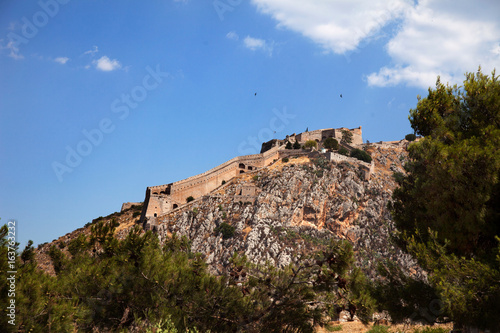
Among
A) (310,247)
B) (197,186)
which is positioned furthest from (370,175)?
(197,186)

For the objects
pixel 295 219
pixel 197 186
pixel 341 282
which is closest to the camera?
pixel 341 282

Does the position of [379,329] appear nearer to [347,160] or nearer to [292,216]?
[292,216]

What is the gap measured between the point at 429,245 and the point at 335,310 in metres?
2.89

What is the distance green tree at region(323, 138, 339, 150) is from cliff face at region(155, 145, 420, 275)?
1025 centimetres

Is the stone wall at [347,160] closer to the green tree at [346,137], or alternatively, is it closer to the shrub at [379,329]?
the green tree at [346,137]

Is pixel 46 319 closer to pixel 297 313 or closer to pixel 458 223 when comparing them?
pixel 297 313

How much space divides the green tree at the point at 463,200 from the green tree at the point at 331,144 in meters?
61.0

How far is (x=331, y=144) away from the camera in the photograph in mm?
74562

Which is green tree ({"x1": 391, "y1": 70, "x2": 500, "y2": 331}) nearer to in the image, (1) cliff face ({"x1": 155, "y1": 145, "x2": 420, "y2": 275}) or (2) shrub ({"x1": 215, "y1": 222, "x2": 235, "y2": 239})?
(1) cliff face ({"x1": 155, "y1": 145, "x2": 420, "y2": 275})

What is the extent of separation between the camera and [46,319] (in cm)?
1050

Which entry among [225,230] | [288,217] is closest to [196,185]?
[225,230]

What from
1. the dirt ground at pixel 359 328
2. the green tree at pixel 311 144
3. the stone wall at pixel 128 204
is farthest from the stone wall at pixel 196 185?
the dirt ground at pixel 359 328

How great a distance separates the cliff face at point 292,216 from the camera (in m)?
49.0

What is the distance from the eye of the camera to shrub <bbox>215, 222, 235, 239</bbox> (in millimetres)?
50594
